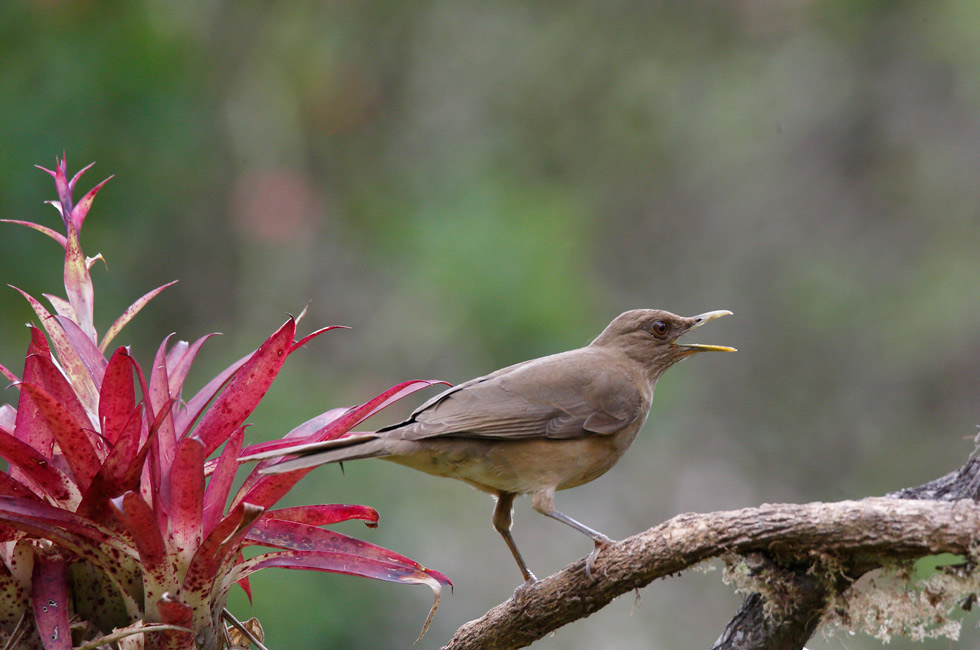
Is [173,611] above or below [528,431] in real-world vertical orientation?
below

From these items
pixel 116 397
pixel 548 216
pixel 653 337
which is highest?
pixel 548 216

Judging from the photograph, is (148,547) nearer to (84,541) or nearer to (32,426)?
(84,541)

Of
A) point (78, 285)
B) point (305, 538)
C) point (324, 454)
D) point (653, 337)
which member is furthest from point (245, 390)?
point (653, 337)

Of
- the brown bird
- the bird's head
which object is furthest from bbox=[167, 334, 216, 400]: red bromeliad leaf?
the bird's head

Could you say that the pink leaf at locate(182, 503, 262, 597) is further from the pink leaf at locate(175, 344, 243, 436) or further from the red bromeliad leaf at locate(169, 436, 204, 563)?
the pink leaf at locate(175, 344, 243, 436)

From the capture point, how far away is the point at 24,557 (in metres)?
1.99

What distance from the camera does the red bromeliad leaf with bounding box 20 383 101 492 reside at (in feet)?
6.04

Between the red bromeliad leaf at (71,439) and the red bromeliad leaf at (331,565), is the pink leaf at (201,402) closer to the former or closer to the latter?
the red bromeliad leaf at (71,439)

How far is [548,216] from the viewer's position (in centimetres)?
724

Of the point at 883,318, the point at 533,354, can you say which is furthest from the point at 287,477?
the point at 883,318

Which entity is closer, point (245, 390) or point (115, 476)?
point (115, 476)

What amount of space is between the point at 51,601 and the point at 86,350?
483 millimetres

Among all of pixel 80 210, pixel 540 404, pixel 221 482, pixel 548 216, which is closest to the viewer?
pixel 221 482

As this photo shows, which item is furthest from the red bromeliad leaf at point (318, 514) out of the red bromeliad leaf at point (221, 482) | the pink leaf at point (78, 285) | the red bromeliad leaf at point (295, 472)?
the pink leaf at point (78, 285)
